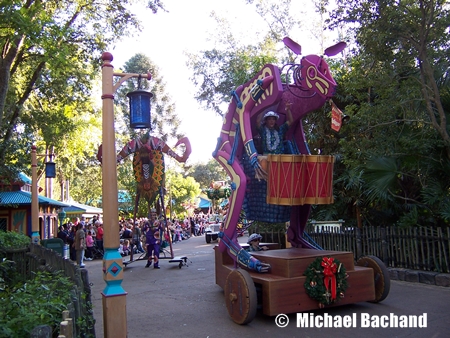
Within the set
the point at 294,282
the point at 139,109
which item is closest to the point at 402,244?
the point at 294,282

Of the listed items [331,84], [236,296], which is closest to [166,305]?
[236,296]

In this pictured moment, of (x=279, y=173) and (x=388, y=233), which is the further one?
(x=388, y=233)

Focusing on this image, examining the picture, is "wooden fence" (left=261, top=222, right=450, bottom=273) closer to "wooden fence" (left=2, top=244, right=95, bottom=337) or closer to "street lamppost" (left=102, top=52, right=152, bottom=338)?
"street lamppost" (left=102, top=52, right=152, bottom=338)

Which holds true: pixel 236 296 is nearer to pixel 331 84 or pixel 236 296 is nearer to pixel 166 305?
pixel 166 305

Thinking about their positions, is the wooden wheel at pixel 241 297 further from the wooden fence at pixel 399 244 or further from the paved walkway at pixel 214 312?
the wooden fence at pixel 399 244

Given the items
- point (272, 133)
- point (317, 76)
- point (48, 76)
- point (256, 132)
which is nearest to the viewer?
point (317, 76)

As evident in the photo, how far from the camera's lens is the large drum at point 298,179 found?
21.4ft

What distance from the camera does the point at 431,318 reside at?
5.95m

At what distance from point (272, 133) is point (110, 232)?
3.58 metres

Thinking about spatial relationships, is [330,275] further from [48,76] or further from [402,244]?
[48,76]

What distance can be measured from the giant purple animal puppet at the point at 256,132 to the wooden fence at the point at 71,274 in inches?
98.4

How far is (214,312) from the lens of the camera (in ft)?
22.3

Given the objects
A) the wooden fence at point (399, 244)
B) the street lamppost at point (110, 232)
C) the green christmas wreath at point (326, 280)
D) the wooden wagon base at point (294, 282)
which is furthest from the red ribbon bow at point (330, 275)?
the street lamppost at point (110, 232)

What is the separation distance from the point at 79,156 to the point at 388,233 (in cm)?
2194
